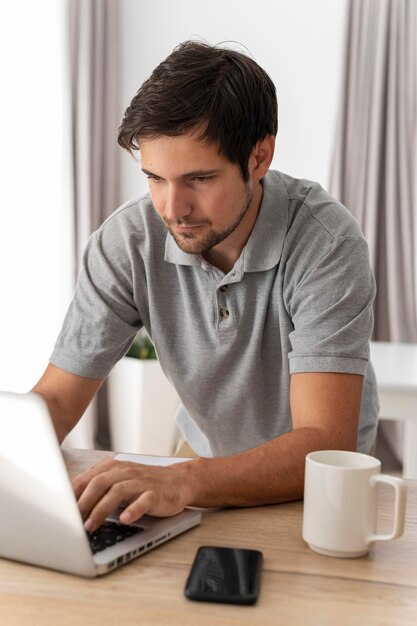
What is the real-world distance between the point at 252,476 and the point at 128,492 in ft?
0.71

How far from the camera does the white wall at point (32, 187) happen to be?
3713 mm

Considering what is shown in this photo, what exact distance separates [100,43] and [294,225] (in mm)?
2779

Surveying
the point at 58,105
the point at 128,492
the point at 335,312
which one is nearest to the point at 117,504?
the point at 128,492

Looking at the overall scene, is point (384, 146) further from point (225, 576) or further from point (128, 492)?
point (225, 576)

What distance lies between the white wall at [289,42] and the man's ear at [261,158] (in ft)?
8.15

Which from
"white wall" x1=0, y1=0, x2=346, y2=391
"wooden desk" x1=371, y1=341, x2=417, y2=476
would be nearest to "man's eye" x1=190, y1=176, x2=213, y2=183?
"wooden desk" x1=371, y1=341, x2=417, y2=476

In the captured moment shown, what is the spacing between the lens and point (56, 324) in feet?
13.1

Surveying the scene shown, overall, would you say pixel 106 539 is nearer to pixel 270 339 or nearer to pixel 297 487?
pixel 297 487

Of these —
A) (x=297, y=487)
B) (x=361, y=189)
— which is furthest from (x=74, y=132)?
(x=297, y=487)

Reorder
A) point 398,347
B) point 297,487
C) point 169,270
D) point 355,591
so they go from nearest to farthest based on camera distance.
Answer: point 355,591
point 297,487
point 169,270
point 398,347

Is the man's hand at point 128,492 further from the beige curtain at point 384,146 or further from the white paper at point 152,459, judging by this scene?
the beige curtain at point 384,146

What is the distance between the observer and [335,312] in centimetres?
140

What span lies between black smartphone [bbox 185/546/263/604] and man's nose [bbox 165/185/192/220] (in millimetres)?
625

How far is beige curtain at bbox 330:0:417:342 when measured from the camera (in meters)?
3.82
